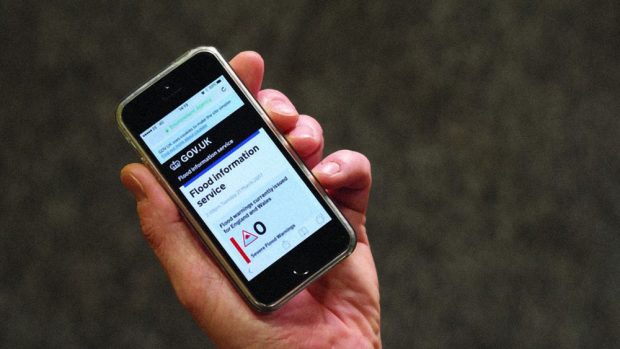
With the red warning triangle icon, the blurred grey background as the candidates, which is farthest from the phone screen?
the blurred grey background

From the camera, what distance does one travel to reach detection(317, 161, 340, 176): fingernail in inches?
25.6

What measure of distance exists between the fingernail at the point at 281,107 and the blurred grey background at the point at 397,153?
45 centimetres

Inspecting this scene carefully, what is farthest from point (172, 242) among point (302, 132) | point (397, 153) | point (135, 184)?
point (397, 153)

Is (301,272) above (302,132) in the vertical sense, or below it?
below

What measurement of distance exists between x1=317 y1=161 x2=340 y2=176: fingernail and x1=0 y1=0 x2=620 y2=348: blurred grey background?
18.2 inches

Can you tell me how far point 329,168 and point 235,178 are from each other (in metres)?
0.10

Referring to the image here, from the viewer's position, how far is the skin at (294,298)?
2.07 ft

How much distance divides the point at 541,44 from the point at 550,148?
0.62 ft

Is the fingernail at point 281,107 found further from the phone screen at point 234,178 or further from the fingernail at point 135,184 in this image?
the fingernail at point 135,184

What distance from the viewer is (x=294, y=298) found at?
672 mm

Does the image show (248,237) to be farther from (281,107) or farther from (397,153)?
(397,153)

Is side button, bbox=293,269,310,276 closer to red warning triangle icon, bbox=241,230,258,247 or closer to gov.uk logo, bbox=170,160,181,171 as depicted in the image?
red warning triangle icon, bbox=241,230,258,247

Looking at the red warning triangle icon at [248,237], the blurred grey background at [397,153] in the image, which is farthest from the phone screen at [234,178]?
the blurred grey background at [397,153]

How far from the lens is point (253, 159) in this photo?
0.66 meters
